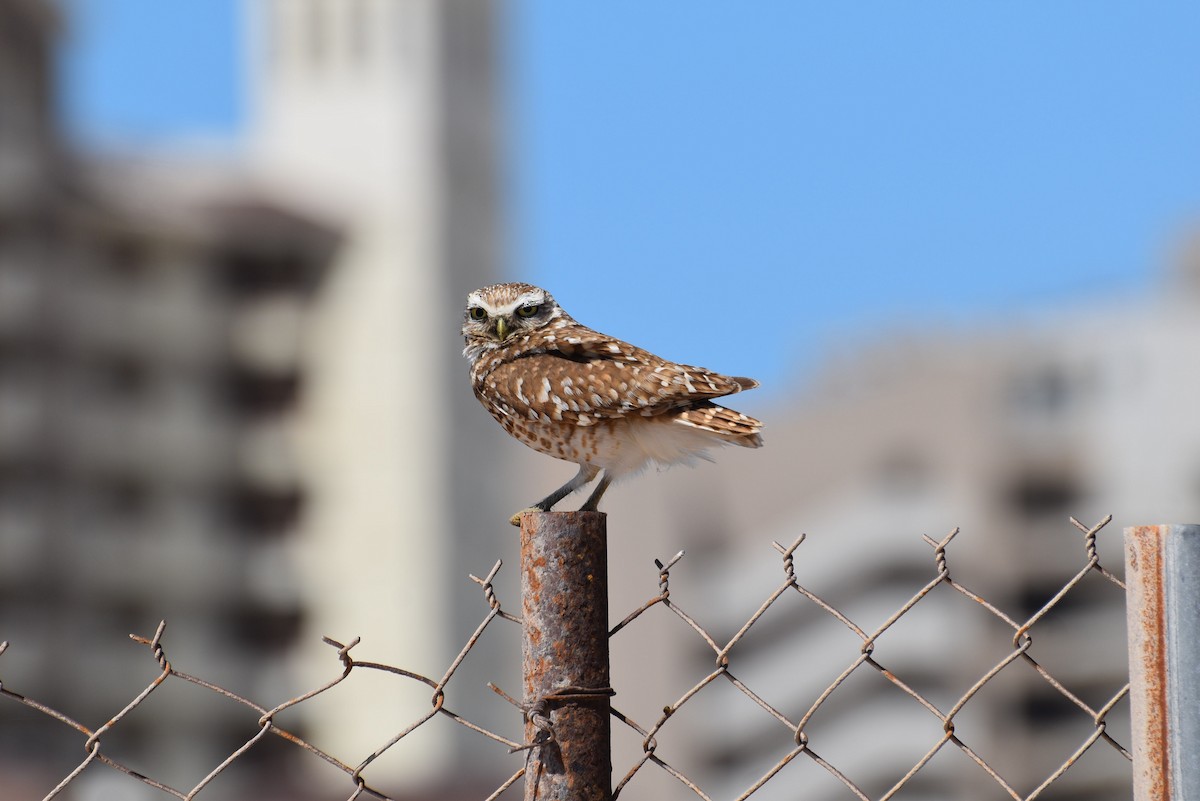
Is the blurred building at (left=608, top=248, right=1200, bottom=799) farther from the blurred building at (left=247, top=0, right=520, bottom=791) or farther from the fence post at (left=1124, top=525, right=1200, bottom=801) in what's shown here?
the fence post at (left=1124, top=525, right=1200, bottom=801)

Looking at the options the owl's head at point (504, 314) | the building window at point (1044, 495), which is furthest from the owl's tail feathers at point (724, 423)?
the building window at point (1044, 495)

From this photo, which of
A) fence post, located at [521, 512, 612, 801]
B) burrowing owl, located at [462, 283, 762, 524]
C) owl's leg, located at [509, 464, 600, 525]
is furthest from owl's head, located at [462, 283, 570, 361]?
fence post, located at [521, 512, 612, 801]

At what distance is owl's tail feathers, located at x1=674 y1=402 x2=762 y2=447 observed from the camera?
4500 mm

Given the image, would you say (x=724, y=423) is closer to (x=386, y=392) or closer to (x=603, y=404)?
(x=603, y=404)

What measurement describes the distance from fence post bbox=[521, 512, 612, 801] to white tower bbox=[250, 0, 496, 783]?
5622 cm

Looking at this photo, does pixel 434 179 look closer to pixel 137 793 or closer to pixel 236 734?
pixel 236 734

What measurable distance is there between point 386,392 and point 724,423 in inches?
2405

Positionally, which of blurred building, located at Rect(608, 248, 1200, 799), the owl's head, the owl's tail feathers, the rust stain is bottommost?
blurred building, located at Rect(608, 248, 1200, 799)

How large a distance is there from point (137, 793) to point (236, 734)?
52.5 m

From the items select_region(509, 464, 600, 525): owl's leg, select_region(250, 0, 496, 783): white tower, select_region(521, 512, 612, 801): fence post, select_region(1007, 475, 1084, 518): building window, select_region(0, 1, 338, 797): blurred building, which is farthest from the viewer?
select_region(1007, 475, 1084, 518): building window

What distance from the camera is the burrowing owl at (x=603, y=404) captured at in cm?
458

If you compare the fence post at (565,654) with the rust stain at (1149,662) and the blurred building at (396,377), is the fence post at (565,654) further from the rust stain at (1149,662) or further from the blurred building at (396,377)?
the blurred building at (396,377)

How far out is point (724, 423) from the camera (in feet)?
14.9

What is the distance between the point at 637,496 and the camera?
70000mm
